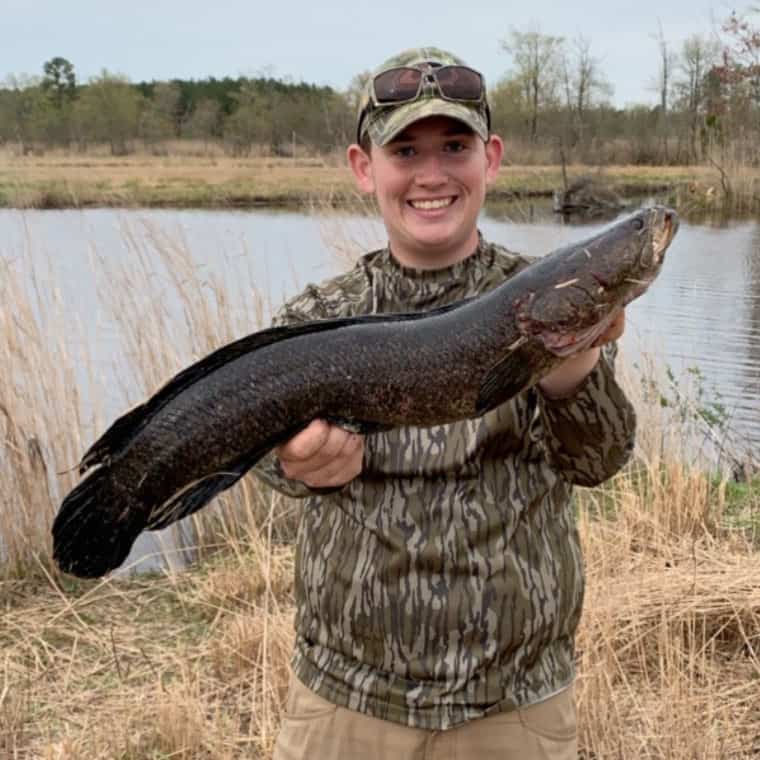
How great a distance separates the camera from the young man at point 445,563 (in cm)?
211

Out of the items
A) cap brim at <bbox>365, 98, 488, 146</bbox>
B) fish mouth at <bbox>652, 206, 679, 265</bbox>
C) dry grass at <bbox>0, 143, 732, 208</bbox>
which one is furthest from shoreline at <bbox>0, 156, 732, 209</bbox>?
fish mouth at <bbox>652, 206, 679, 265</bbox>

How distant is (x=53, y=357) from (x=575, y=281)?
431 centimetres

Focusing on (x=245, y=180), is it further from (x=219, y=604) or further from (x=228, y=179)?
(x=219, y=604)

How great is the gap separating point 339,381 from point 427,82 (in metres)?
0.85

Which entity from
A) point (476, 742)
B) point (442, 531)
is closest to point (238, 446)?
point (442, 531)

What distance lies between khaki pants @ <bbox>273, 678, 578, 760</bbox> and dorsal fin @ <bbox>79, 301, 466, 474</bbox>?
775mm

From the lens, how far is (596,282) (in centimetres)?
199

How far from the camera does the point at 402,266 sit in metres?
2.45

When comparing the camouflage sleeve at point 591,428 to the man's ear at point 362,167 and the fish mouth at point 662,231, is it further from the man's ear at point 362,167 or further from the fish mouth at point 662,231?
the man's ear at point 362,167

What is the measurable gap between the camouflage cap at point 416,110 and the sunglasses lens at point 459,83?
21mm

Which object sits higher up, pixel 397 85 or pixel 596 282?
pixel 397 85

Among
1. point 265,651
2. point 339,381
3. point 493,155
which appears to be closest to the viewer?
point 339,381

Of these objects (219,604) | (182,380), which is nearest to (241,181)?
(219,604)

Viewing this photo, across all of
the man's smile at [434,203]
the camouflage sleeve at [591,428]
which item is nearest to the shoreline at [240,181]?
the man's smile at [434,203]
